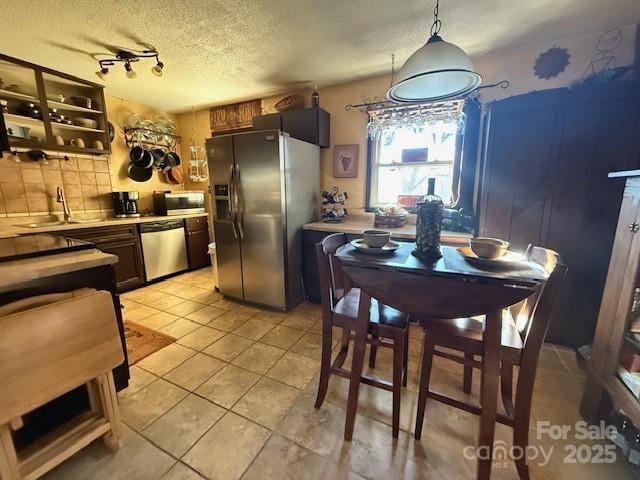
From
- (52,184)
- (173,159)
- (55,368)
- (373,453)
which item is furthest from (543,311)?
(173,159)

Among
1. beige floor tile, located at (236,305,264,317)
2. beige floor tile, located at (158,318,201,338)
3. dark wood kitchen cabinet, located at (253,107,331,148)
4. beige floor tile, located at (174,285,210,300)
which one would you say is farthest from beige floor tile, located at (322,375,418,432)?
dark wood kitchen cabinet, located at (253,107,331,148)

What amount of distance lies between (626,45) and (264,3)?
279 centimetres

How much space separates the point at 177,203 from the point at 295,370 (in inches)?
124

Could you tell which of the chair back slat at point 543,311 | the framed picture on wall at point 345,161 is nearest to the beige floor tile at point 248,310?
the framed picture on wall at point 345,161

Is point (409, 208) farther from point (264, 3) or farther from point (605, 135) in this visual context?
point (264, 3)

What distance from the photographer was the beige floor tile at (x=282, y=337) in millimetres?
2203

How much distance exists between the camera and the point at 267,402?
1.59 metres

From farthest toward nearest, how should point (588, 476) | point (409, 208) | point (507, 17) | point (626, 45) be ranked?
point (409, 208), point (626, 45), point (507, 17), point (588, 476)

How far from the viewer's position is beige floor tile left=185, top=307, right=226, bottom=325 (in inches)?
103

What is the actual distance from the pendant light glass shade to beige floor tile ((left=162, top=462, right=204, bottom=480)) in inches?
81.2

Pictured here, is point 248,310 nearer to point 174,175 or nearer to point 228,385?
point 228,385

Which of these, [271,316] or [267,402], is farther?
[271,316]

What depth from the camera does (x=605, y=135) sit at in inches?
70.8

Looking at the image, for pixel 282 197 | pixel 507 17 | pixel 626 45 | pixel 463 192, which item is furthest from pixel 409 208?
pixel 626 45
